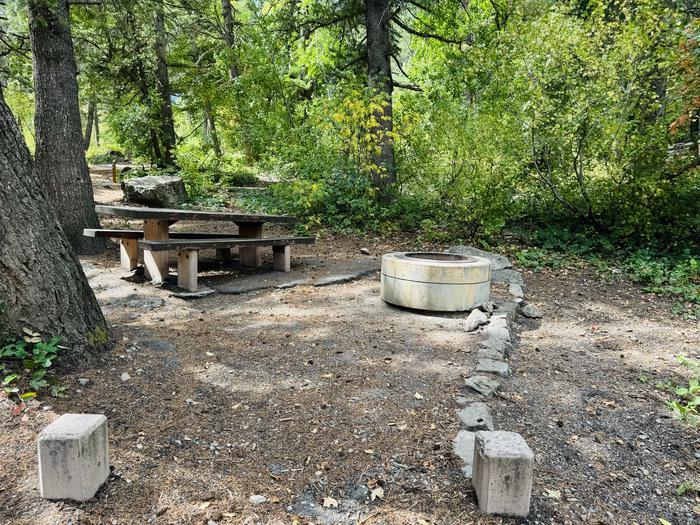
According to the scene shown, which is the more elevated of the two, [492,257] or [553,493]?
[492,257]

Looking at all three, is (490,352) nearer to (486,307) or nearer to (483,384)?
(483,384)

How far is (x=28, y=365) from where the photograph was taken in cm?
261

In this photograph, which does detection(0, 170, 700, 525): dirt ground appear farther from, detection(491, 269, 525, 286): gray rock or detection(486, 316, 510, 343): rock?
detection(491, 269, 525, 286): gray rock

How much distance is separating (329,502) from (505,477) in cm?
74

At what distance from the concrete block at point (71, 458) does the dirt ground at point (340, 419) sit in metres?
0.06

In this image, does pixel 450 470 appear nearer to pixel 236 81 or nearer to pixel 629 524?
pixel 629 524

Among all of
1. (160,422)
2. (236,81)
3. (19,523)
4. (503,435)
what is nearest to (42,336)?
(160,422)

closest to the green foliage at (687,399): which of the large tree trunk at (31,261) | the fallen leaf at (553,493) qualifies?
the fallen leaf at (553,493)

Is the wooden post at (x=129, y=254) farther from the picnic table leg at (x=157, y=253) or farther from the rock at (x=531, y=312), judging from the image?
the rock at (x=531, y=312)

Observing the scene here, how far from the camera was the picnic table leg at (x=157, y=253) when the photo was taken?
5121mm

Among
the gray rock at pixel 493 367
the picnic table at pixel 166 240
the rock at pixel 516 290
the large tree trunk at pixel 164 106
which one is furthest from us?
the large tree trunk at pixel 164 106

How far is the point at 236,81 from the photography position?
13.3 m

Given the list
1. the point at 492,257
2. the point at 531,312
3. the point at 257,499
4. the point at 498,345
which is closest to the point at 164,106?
the point at 492,257

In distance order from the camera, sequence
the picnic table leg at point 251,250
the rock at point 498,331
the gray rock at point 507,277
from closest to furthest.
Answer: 1. the rock at point 498,331
2. the gray rock at point 507,277
3. the picnic table leg at point 251,250
